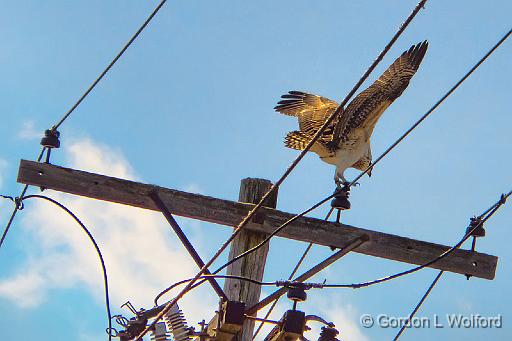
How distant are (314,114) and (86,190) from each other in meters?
2.91

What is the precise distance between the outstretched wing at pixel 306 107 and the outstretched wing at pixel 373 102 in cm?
65

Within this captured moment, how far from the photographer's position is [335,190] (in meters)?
7.29

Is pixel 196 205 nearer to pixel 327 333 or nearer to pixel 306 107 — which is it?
pixel 327 333

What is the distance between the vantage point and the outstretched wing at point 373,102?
818 cm

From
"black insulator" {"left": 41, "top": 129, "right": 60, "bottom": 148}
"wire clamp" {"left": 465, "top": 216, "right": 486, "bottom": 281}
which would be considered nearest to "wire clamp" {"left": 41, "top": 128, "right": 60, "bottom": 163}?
"black insulator" {"left": 41, "top": 129, "right": 60, "bottom": 148}

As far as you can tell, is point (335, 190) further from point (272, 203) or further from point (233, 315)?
point (233, 315)

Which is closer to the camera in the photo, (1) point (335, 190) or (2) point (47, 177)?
(2) point (47, 177)

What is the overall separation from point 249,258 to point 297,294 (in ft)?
2.12

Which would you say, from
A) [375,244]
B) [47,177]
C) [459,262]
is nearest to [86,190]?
[47,177]

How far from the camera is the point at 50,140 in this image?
22.9 ft

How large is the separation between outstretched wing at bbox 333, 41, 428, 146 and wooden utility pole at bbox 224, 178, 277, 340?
4.27ft

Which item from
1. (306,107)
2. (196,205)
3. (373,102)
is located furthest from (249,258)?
(306,107)

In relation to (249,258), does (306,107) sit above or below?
above

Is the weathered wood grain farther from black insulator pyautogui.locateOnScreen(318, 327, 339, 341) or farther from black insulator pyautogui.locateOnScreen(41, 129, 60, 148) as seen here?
black insulator pyautogui.locateOnScreen(318, 327, 339, 341)
